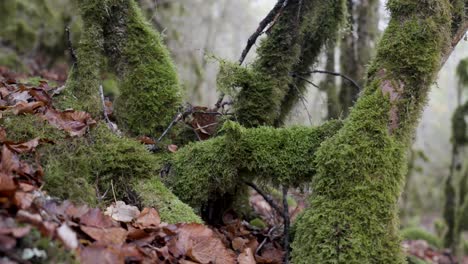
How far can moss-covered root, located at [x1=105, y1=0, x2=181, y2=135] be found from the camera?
140 inches

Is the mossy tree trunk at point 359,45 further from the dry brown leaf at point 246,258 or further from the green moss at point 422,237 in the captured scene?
the dry brown leaf at point 246,258

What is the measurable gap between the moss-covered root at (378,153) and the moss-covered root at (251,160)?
0.23 metres

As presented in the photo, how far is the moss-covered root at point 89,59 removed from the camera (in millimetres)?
3361

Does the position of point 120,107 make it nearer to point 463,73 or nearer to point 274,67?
point 274,67

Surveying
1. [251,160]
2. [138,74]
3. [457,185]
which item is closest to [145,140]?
[138,74]

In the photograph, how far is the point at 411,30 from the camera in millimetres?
2818

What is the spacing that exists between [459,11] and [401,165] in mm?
1168

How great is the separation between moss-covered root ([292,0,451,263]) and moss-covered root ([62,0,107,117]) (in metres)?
1.85

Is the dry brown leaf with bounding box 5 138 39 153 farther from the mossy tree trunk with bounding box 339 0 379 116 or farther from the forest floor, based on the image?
the mossy tree trunk with bounding box 339 0 379 116

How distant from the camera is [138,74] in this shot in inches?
141

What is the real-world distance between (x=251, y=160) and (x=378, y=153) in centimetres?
89

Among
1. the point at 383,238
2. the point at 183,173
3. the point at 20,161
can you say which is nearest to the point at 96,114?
the point at 183,173

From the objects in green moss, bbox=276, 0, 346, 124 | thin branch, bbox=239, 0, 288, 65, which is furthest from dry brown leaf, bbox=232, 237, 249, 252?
thin branch, bbox=239, 0, 288, 65

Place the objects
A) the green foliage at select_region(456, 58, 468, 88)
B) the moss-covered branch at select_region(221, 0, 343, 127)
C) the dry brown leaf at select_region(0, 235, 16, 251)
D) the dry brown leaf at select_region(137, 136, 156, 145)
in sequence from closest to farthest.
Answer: the dry brown leaf at select_region(0, 235, 16, 251)
the dry brown leaf at select_region(137, 136, 156, 145)
the moss-covered branch at select_region(221, 0, 343, 127)
the green foliage at select_region(456, 58, 468, 88)
